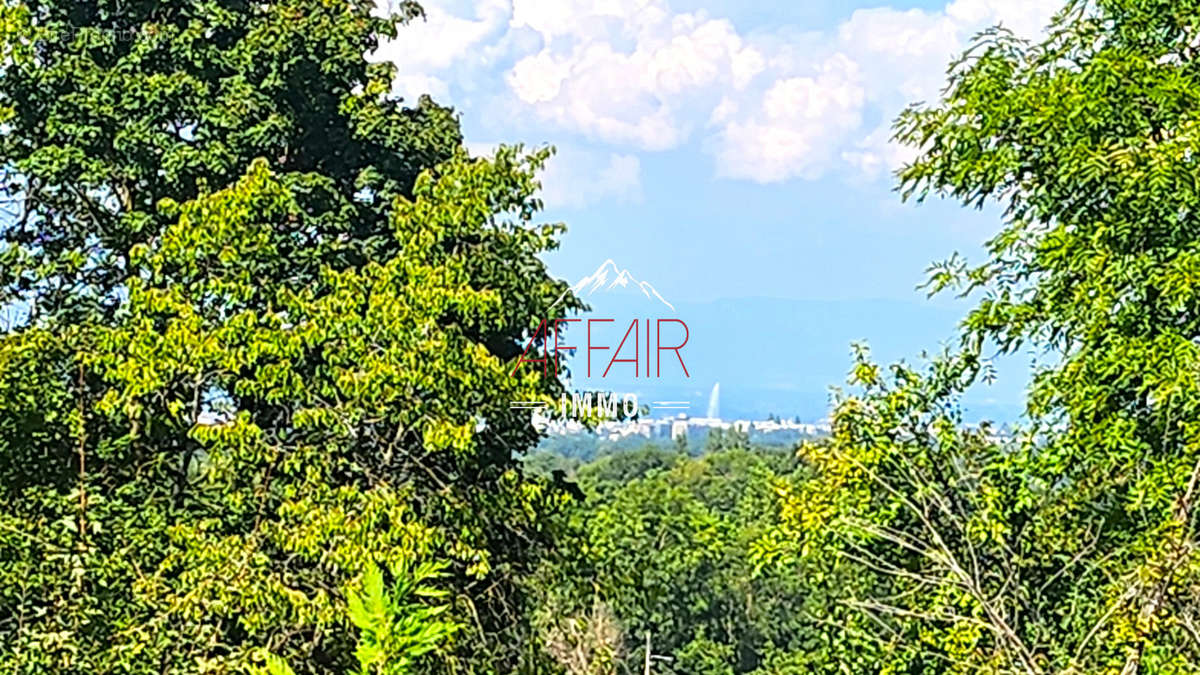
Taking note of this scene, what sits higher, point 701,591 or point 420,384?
point 701,591

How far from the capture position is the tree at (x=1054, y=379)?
596cm

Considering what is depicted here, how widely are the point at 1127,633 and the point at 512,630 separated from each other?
4709 mm

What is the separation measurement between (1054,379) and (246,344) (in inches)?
167

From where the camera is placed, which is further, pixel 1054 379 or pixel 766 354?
pixel 766 354

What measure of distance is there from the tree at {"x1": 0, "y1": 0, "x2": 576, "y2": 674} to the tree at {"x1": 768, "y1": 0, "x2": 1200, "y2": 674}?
2227 mm

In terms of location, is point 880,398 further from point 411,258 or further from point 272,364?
point 272,364

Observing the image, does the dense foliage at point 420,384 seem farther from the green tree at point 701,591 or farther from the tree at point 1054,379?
the green tree at point 701,591

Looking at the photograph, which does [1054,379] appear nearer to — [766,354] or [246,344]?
[246,344]

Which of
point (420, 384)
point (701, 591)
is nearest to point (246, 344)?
point (420, 384)

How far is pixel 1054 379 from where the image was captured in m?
6.50

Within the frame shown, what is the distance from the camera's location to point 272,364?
25.8 feet

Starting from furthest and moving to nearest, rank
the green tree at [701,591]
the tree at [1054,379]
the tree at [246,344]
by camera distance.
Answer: the green tree at [701,591], the tree at [246,344], the tree at [1054,379]

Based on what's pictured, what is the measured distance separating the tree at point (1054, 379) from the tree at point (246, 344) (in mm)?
2227

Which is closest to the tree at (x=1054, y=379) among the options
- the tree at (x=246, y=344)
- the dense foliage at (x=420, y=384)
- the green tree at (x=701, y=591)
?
the dense foliage at (x=420, y=384)
